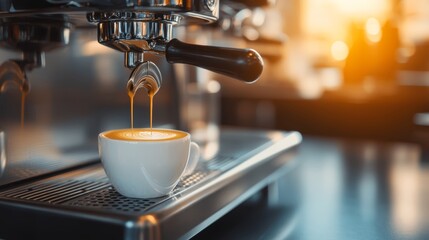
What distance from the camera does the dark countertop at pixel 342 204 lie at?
1.82ft

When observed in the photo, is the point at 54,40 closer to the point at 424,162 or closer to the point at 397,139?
the point at 424,162

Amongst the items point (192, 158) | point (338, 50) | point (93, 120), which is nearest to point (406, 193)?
point (192, 158)

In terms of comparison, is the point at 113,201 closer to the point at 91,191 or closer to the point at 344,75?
the point at 91,191

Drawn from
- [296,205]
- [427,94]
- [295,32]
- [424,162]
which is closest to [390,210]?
[296,205]

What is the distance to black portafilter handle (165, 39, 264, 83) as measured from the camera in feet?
1.38

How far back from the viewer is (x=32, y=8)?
1.43ft

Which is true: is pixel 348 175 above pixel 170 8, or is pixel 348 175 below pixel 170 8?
below

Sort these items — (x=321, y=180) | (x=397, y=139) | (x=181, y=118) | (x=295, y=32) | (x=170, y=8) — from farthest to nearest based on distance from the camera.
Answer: (x=295, y=32) < (x=397, y=139) < (x=181, y=118) < (x=321, y=180) < (x=170, y=8)

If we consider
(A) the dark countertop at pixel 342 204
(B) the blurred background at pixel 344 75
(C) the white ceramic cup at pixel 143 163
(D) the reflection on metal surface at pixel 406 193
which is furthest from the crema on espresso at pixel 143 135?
(B) the blurred background at pixel 344 75

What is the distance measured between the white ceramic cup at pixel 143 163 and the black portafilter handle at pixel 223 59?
0.26 feet

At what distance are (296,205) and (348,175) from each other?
21cm

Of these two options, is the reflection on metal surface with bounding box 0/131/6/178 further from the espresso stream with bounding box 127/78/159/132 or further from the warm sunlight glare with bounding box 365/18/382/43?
the warm sunlight glare with bounding box 365/18/382/43

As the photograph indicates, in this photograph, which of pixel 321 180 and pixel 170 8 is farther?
pixel 321 180

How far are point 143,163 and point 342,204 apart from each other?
33cm
